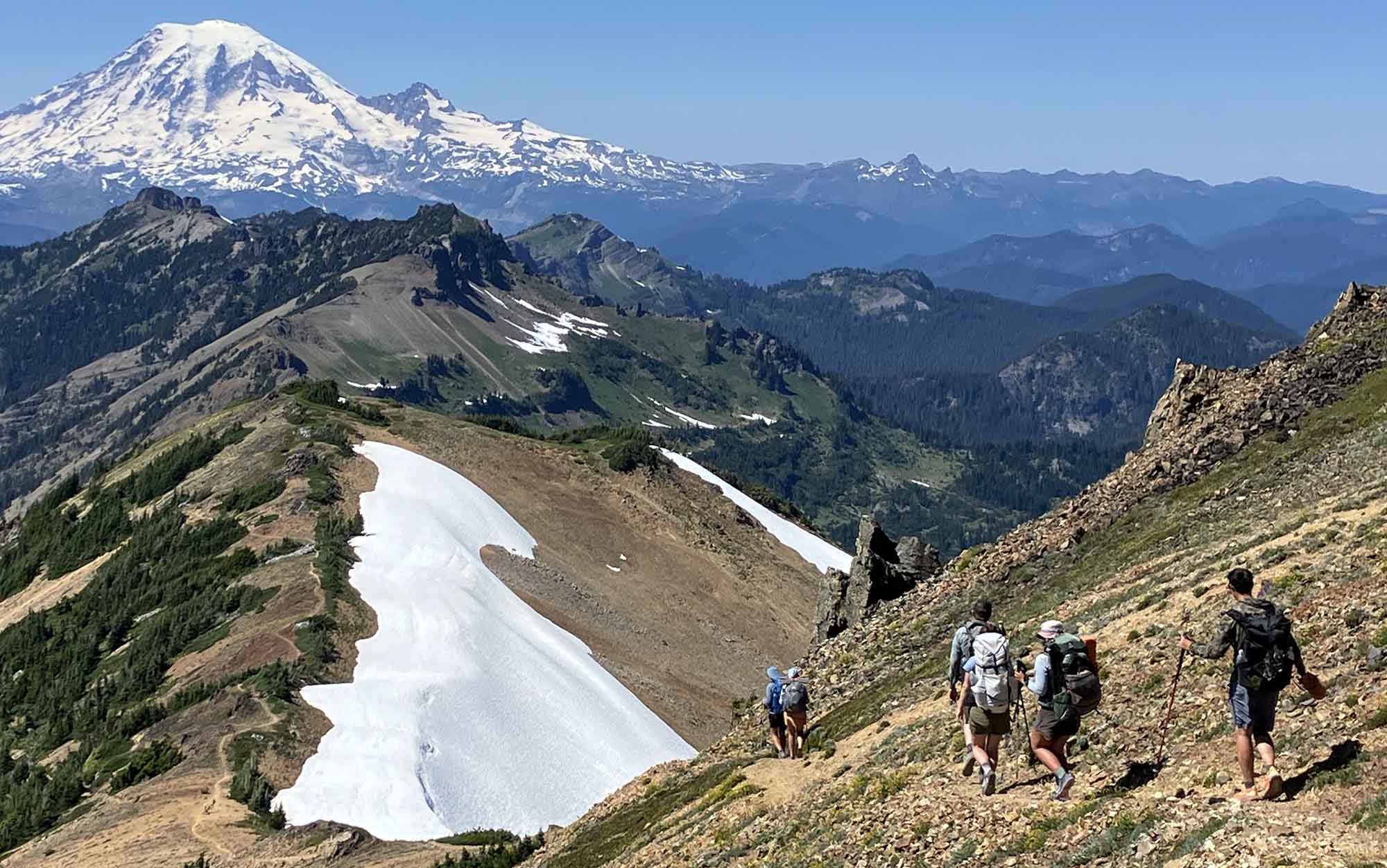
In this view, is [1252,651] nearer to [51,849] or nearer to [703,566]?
[51,849]

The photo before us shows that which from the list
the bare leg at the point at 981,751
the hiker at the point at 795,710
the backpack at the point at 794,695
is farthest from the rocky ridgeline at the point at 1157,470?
the bare leg at the point at 981,751

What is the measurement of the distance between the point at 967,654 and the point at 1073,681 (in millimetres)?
3615

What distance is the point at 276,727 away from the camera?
163 ft

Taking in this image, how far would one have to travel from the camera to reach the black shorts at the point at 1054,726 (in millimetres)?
19938

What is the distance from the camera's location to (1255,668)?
17453 millimetres

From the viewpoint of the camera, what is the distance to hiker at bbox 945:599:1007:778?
72.2 feet

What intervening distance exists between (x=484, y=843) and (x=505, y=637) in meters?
23.4

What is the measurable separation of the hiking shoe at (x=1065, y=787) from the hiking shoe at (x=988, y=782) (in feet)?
4.67

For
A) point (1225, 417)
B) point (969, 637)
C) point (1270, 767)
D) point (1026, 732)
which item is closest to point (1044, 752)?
point (969, 637)

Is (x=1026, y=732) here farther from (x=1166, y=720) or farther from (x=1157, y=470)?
(x=1157, y=470)

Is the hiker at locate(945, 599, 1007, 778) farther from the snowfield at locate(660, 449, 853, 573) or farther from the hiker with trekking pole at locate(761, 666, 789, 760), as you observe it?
the snowfield at locate(660, 449, 853, 573)

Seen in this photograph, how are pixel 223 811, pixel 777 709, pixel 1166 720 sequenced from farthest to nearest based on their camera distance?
pixel 223 811 < pixel 777 709 < pixel 1166 720

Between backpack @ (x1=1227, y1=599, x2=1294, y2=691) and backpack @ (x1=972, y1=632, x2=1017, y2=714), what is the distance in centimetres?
427

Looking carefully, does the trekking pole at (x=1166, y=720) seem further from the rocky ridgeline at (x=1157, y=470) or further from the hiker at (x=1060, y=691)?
the rocky ridgeline at (x=1157, y=470)
